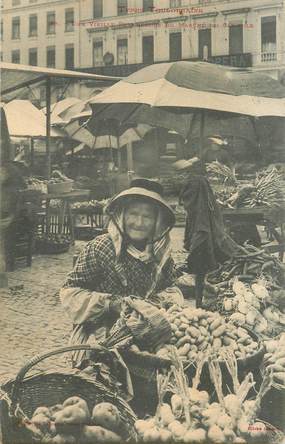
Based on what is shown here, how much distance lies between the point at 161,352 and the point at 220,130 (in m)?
2.20

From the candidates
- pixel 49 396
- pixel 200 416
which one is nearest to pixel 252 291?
pixel 200 416

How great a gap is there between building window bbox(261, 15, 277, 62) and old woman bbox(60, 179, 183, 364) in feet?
5.02

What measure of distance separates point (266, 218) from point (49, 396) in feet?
9.43

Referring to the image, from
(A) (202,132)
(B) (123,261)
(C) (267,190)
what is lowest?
(B) (123,261)

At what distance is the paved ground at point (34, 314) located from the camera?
4859 millimetres

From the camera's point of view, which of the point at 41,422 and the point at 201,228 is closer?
the point at 41,422

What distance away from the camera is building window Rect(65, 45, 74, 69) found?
526 centimetres

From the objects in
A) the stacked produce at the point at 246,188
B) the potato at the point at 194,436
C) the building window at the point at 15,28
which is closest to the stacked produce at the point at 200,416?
the potato at the point at 194,436

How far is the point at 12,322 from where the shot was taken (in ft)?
17.3

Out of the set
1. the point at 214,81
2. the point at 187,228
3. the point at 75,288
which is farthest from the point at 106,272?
the point at 214,81

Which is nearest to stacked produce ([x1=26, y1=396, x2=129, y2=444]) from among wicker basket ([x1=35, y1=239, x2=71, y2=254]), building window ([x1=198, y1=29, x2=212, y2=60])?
wicker basket ([x1=35, y1=239, x2=71, y2=254])

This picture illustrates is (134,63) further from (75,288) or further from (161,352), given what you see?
(161,352)

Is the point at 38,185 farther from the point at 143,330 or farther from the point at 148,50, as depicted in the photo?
the point at 143,330

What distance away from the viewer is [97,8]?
502cm
